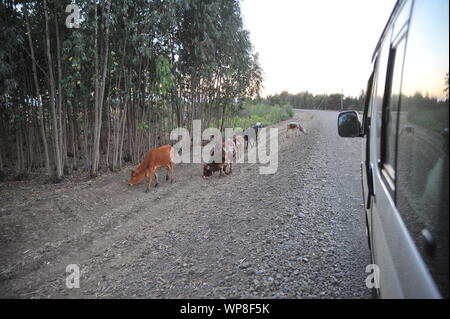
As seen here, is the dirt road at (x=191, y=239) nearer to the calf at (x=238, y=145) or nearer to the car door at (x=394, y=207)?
the car door at (x=394, y=207)

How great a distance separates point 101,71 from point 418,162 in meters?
7.77

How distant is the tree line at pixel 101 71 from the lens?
664 cm

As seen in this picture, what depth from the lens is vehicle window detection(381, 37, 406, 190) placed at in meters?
1.43

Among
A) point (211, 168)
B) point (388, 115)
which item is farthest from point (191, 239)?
point (211, 168)

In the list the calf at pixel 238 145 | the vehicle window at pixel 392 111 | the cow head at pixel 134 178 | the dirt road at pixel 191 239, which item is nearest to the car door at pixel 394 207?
the vehicle window at pixel 392 111

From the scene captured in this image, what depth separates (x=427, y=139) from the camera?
1043 mm

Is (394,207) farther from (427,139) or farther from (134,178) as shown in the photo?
(134,178)

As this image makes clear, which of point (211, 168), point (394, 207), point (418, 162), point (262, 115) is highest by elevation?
point (262, 115)

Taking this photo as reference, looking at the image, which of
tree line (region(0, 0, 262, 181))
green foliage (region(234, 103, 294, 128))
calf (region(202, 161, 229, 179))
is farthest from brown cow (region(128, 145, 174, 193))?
green foliage (region(234, 103, 294, 128))

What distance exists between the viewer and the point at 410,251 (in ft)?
3.37

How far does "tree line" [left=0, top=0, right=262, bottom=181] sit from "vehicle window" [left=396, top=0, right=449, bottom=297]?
6825mm
